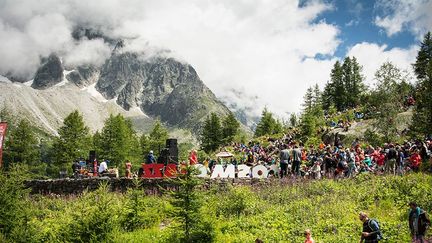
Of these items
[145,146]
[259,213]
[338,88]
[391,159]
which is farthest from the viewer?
[338,88]

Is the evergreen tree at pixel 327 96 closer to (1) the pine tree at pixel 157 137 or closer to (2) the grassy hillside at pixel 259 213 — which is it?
(1) the pine tree at pixel 157 137

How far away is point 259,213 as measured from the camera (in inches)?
649

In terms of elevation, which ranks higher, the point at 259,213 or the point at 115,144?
the point at 115,144

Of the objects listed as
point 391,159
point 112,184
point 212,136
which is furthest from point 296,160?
point 212,136

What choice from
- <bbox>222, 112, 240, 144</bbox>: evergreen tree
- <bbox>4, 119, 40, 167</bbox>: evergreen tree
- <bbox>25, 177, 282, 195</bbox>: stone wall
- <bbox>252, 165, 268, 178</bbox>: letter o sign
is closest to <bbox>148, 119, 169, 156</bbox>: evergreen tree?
<bbox>222, 112, 240, 144</bbox>: evergreen tree

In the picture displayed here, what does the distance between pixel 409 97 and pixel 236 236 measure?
3416 cm

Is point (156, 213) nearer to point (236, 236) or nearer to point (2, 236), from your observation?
point (236, 236)

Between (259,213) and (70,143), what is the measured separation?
44261 mm

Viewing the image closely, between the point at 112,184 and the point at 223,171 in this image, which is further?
the point at 223,171

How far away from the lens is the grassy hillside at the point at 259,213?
12430 mm

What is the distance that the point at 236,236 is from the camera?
1394 centimetres

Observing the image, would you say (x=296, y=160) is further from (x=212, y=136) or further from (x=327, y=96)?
(x=327, y=96)

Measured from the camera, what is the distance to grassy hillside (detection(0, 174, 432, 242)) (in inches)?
489

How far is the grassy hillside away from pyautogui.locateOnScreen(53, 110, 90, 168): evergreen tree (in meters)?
35.8
